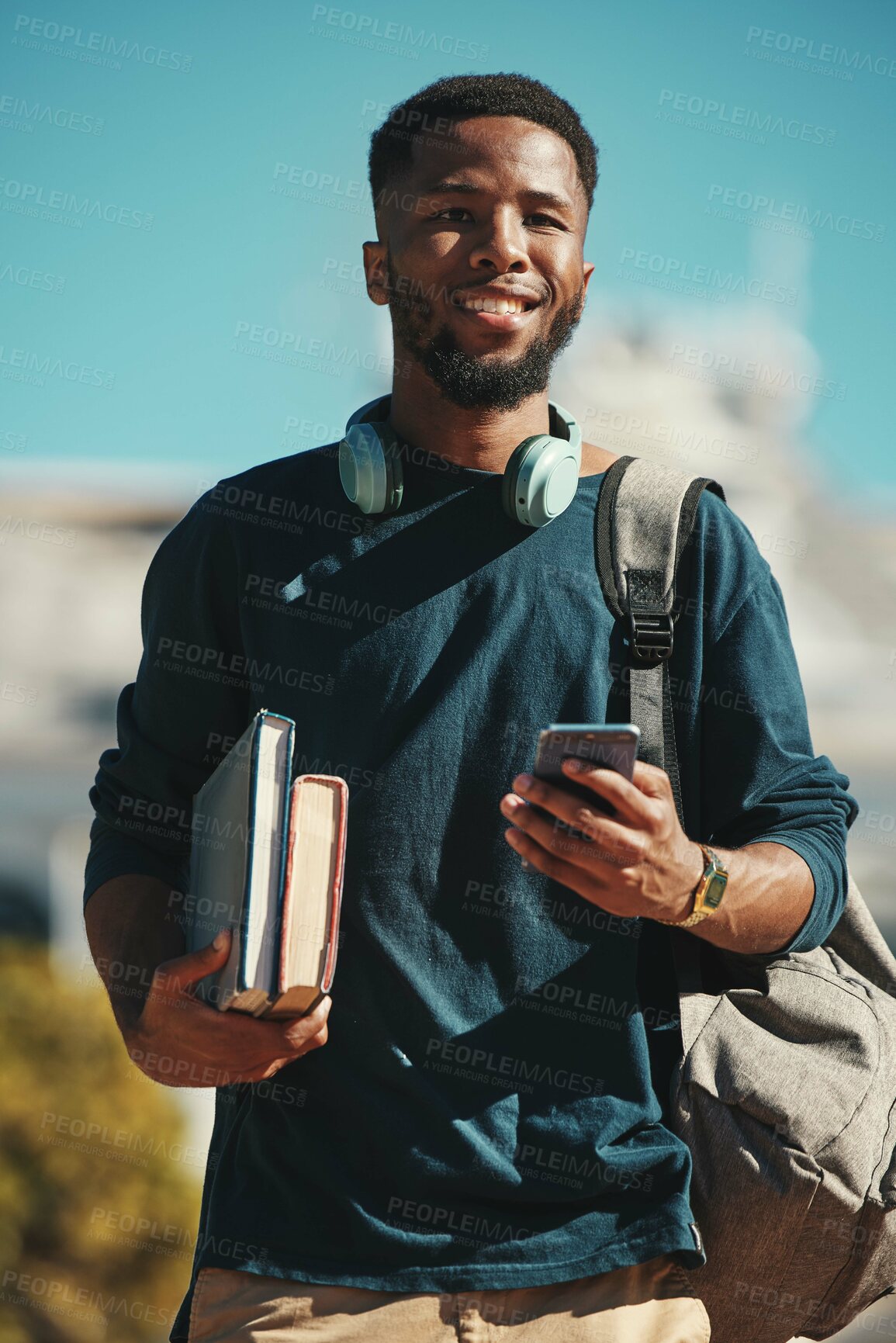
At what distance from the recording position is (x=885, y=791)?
13.2 metres

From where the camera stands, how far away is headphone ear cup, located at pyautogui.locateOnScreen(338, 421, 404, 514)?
2227 millimetres

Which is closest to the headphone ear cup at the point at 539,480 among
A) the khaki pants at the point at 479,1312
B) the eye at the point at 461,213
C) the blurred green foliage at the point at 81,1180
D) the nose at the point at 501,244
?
the nose at the point at 501,244

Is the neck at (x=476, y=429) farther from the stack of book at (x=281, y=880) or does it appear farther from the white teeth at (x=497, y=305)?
the stack of book at (x=281, y=880)

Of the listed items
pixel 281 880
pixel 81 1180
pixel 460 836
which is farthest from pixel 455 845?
pixel 81 1180

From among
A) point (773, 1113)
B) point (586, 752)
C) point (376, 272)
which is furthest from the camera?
point (376, 272)

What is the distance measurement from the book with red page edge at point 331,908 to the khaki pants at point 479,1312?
492 millimetres

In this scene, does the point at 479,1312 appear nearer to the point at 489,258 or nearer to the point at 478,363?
the point at 478,363

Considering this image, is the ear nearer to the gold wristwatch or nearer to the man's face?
the man's face

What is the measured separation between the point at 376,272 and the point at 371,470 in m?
0.58

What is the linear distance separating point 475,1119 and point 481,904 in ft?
1.07

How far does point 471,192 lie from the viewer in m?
2.33

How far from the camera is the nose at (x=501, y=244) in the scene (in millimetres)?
2260

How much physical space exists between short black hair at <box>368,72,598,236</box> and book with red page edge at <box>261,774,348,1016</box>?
4.72 ft

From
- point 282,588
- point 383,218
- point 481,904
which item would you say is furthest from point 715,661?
point 383,218
